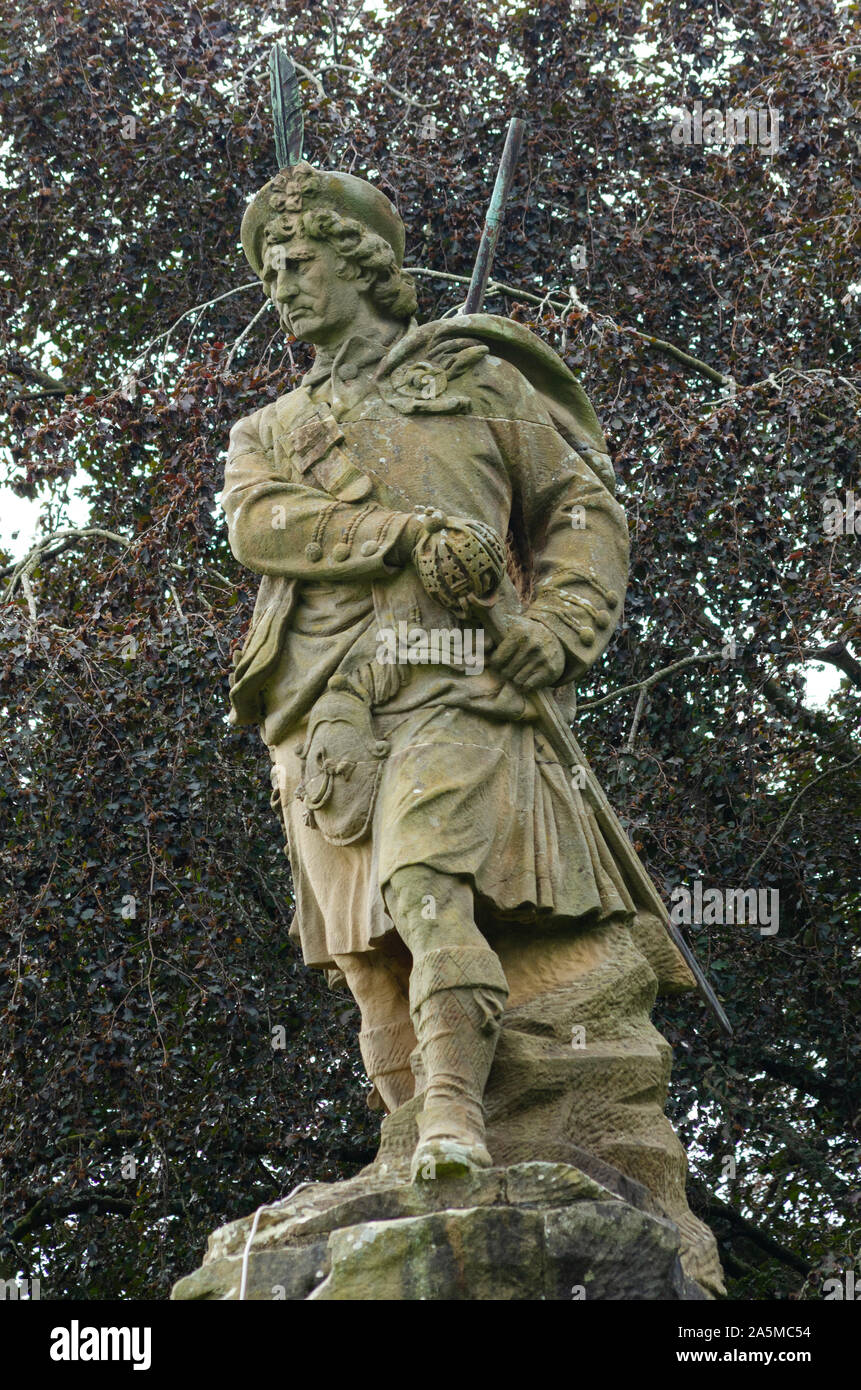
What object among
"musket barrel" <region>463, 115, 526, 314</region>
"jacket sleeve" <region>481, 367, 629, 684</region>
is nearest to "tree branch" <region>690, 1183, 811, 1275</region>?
"jacket sleeve" <region>481, 367, 629, 684</region>

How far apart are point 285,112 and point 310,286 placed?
618mm

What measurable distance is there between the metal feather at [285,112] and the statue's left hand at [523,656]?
1546mm

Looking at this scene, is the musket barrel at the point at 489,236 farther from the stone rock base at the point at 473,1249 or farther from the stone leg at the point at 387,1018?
the stone rock base at the point at 473,1249

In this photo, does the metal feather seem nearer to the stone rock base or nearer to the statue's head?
the statue's head

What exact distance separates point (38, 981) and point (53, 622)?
1665mm

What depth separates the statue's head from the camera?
6254 millimetres

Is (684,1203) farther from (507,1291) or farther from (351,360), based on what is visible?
(351,360)

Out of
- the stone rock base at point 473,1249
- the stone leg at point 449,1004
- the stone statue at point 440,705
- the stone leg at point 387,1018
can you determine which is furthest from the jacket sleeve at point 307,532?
the stone rock base at point 473,1249

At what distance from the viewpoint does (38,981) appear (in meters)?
9.23

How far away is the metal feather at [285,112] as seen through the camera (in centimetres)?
646

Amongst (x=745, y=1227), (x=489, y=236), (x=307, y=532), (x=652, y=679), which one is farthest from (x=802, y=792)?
(x=307, y=532)

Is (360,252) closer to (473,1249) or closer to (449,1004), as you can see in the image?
(449,1004)

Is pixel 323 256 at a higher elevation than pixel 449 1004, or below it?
higher

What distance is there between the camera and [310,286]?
246 inches
